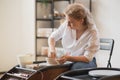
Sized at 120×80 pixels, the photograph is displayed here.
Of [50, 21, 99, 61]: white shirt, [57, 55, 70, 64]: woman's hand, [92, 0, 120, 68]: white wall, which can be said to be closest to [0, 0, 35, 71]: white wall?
[92, 0, 120, 68]: white wall

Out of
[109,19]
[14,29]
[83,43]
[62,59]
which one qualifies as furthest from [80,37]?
[14,29]

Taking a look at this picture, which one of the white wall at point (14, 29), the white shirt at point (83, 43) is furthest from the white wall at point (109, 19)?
the white shirt at point (83, 43)

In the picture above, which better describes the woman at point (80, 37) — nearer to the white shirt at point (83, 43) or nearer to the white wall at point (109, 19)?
the white shirt at point (83, 43)

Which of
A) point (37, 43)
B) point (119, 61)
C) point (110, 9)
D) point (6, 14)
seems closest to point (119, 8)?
point (110, 9)

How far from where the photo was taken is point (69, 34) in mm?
2352

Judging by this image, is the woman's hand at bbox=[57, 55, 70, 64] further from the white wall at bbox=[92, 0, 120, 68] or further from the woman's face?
the white wall at bbox=[92, 0, 120, 68]

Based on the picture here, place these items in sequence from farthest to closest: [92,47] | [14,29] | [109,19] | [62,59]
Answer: [14,29]
[109,19]
[92,47]
[62,59]

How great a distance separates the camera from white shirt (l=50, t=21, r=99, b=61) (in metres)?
2.15

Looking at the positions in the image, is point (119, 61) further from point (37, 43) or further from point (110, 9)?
point (37, 43)

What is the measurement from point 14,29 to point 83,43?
9.45ft

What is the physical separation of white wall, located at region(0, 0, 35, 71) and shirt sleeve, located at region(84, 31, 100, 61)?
2642 mm

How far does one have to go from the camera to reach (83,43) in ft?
7.30

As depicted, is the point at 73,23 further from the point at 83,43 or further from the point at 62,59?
the point at 62,59

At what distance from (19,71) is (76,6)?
74 cm
